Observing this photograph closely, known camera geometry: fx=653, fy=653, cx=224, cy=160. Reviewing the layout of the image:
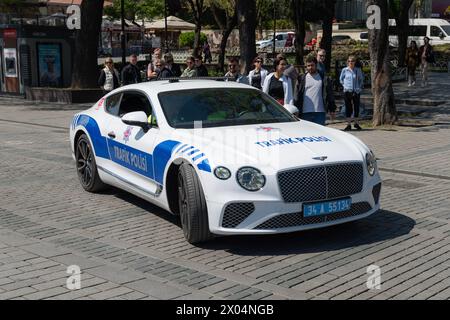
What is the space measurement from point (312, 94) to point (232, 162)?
215 inches

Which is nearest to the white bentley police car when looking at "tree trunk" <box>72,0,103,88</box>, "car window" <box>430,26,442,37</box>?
"tree trunk" <box>72,0,103,88</box>

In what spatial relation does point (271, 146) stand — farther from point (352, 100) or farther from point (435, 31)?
point (435, 31)

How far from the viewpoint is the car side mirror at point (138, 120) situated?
7156 millimetres

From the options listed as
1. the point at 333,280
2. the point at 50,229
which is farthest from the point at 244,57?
the point at 333,280

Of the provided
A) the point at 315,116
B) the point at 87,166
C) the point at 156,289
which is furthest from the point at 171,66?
the point at 156,289

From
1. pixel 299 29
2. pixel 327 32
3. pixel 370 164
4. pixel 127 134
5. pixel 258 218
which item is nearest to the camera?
pixel 258 218

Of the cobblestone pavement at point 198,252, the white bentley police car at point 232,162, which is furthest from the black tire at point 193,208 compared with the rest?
the cobblestone pavement at point 198,252

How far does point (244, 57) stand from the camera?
1900cm

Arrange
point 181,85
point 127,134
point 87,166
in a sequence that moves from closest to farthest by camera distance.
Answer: point 127,134
point 181,85
point 87,166

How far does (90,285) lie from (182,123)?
2.39m

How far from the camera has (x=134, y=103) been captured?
8031 mm

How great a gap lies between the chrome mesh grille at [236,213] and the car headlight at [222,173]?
0.84ft

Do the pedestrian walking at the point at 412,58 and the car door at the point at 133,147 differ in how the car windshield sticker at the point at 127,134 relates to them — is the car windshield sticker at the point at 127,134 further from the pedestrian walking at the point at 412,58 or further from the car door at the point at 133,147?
the pedestrian walking at the point at 412,58

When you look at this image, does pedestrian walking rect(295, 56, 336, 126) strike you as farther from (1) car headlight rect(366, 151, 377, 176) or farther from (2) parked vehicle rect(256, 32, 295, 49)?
(2) parked vehicle rect(256, 32, 295, 49)
